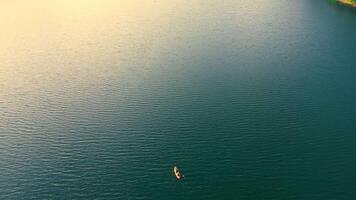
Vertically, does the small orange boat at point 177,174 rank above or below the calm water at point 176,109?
below

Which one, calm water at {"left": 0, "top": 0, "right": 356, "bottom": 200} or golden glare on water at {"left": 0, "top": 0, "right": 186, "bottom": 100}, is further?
golden glare on water at {"left": 0, "top": 0, "right": 186, "bottom": 100}

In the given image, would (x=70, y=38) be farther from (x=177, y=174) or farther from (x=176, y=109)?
(x=177, y=174)

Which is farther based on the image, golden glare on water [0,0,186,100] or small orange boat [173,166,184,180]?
golden glare on water [0,0,186,100]

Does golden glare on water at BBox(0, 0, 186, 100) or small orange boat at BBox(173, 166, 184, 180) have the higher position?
golden glare on water at BBox(0, 0, 186, 100)

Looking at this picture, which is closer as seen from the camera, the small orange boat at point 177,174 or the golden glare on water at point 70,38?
the small orange boat at point 177,174

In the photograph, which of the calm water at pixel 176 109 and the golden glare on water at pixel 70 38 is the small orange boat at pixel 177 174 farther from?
the golden glare on water at pixel 70 38

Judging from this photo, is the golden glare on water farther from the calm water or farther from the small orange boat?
the small orange boat

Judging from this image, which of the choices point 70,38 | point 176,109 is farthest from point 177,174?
point 70,38

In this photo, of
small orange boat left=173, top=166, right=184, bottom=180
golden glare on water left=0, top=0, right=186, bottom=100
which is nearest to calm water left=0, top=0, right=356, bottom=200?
golden glare on water left=0, top=0, right=186, bottom=100

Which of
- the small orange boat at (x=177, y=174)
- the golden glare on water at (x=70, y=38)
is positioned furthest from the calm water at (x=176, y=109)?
the small orange boat at (x=177, y=174)
